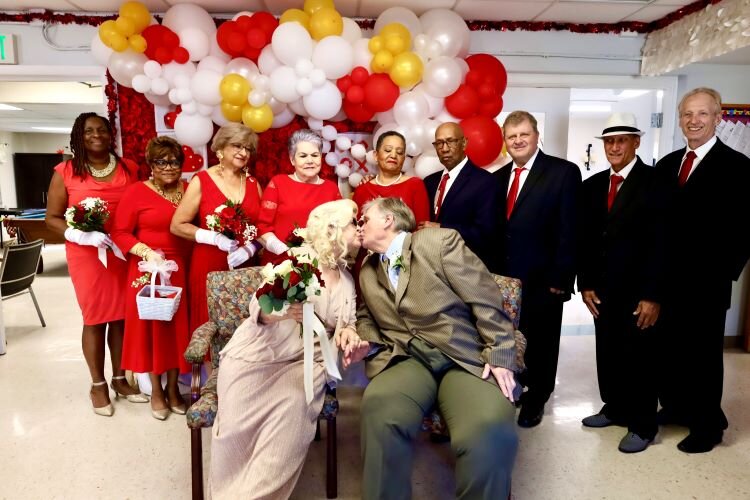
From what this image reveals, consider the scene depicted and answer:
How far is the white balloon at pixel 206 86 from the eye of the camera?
3.47m

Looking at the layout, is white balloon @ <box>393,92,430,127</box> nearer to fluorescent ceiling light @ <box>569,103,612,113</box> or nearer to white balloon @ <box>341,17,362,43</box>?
white balloon @ <box>341,17,362,43</box>

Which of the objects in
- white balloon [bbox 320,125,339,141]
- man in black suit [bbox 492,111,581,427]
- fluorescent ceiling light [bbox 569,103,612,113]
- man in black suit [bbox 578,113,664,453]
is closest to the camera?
man in black suit [bbox 578,113,664,453]

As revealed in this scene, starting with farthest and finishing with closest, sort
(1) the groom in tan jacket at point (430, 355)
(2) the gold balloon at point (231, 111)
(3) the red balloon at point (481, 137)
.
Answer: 1. (3) the red balloon at point (481, 137)
2. (2) the gold balloon at point (231, 111)
3. (1) the groom in tan jacket at point (430, 355)

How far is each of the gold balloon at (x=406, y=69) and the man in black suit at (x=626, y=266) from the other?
1.32 meters

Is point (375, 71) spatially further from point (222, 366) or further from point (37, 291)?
point (37, 291)

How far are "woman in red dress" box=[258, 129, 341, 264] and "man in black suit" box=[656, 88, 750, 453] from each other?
1955 millimetres

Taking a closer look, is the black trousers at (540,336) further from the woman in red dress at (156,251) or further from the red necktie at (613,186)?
the woman in red dress at (156,251)

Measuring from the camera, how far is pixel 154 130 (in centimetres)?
399

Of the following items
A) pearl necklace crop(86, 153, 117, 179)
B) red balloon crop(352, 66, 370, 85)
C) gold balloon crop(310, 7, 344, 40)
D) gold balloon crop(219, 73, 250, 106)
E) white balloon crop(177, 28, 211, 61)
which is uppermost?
gold balloon crop(310, 7, 344, 40)

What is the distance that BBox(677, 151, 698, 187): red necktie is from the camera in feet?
9.45

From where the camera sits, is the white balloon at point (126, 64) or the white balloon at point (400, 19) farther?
the white balloon at point (400, 19)

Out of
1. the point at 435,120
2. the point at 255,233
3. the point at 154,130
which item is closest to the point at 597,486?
the point at 255,233

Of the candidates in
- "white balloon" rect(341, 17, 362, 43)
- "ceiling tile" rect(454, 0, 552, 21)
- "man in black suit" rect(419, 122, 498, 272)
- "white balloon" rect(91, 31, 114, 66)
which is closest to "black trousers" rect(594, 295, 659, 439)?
"man in black suit" rect(419, 122, 498, 272)

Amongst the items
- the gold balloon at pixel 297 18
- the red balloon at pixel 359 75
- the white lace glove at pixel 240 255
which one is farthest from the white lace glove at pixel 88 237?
the red balloon at pixel 359 75
